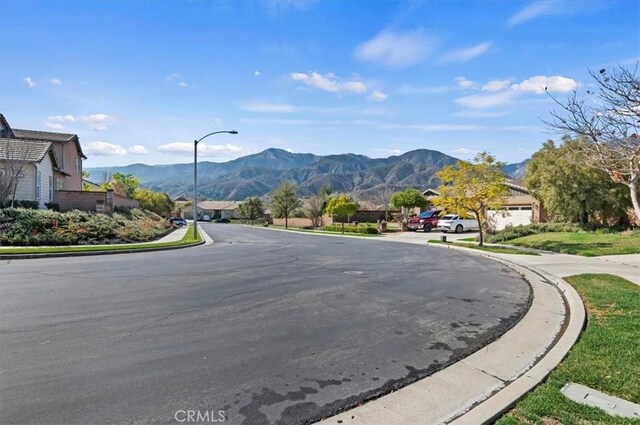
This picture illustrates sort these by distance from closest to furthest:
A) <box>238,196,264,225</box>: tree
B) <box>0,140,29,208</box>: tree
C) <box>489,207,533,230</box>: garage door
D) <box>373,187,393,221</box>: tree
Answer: <box>0,140,29,208</box>: tree, <box>489,207,533,230</box>: garage door, <box>373,187,393,221</box>: tree, <box>238,196,264,225</box>: tree

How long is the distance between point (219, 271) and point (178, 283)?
2.09 metres

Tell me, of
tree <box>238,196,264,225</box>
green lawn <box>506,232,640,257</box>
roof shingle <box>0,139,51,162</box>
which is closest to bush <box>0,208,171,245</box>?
roof shingle <box>0,139,51,162</box>

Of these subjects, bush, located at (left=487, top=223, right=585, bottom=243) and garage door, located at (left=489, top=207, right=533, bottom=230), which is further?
garage door, located at (left=489, top=207, right=533, bottom=230)

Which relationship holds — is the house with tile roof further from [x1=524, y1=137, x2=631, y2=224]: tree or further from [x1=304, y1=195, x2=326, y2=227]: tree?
[x1=524, y1=137, x2=631, y2=224]: tree

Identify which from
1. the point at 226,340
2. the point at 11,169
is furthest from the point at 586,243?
the point at 11,169

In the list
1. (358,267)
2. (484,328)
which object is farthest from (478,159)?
(484,328)

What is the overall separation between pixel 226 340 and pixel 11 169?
2298 cm

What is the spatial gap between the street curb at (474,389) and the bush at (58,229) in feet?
68.1

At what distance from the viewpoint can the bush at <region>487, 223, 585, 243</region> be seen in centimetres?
2538

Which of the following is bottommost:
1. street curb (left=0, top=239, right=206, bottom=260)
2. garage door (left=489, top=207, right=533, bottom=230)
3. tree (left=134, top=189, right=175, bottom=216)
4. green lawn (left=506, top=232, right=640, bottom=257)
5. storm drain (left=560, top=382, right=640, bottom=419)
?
street curb (left=0, top=239, right=206, bottom=260)

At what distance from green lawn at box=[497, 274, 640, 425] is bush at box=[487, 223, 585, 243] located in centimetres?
1863

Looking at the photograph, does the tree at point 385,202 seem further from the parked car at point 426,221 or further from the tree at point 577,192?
the tree at point 577,192

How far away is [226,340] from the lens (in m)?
5.49

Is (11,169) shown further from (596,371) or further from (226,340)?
(596,371)
